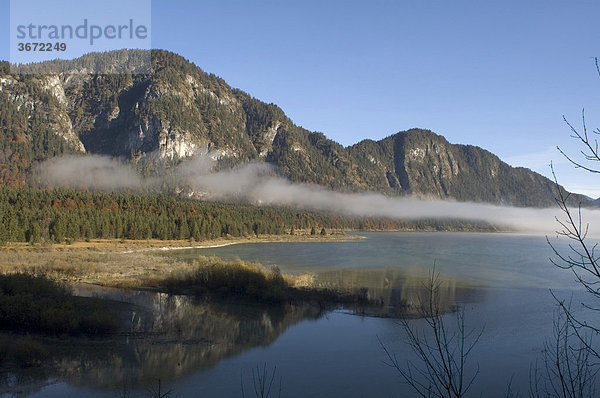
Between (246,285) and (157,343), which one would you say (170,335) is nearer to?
(157,343)

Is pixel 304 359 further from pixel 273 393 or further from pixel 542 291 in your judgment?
pixel 542 291

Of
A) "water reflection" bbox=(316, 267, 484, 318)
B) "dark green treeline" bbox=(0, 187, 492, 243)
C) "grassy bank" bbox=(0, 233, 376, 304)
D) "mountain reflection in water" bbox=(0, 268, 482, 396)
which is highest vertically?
"dark green treeline" bbox=(0, 187, 492, 243)

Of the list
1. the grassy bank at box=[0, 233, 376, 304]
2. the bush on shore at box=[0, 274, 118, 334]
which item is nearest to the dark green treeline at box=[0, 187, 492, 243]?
the grassy bank at box=[0, 233, 376, 304]

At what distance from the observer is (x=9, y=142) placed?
18850cm

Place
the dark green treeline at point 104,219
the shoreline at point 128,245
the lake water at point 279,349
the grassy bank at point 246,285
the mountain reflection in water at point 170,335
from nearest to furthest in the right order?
the lake water at point 279,349
the mountain reflection in water at point 170,335
the grassy bank at point 246,285
the shoreline at point 128,245
the dark green treeline at point 104,219

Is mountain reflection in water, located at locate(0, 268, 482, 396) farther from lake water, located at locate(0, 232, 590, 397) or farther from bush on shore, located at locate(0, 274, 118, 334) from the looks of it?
bush on shore, located at locate(0, 274, 118, 334)

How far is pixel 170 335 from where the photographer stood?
76.2 ft

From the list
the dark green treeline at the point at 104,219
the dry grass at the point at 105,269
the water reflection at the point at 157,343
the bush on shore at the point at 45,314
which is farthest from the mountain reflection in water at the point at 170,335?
the dark green treeline at the point at 104,219

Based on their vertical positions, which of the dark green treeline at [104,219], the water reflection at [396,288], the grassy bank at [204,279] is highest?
the dark green treeline at [104,219]

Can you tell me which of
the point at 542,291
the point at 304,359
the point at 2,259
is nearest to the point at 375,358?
the point at 304,359

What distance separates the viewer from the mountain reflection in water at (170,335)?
17141mm

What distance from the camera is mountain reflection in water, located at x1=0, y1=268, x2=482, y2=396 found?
675 inches

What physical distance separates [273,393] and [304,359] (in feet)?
14.1

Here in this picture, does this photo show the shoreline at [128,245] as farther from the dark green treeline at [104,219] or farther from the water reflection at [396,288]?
the water reflection at [396,288]
